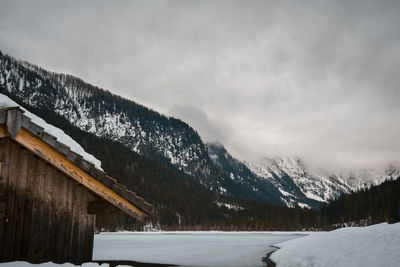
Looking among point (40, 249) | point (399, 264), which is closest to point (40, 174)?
point (40, 249)

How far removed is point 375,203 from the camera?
14412 centimetres

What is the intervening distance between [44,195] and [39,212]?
0.40m

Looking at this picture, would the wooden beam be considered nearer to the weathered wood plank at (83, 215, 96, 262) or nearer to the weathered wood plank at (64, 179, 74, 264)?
the weathered wood plank at (64, 179, 74, 264)

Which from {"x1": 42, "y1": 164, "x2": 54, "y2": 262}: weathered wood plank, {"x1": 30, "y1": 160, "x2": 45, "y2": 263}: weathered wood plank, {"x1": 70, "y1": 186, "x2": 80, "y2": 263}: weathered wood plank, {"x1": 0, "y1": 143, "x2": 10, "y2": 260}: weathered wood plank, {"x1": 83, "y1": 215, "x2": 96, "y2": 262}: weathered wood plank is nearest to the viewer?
{"x1": 0, "y1": 143, "x2": 10, "y2": 260}: weathered wood plank

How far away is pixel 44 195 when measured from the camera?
8547mm

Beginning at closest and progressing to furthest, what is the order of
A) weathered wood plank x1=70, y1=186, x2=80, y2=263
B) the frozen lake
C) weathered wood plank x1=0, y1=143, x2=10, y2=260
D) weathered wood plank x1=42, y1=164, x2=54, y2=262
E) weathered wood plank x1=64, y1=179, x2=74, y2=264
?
weathered wood plank x1=0, y1=143, x2=10, y2=260, weathered wood plank x1=42, y1=164, x2=54, y2=262, weathered wood plank x1=64, y1=179, x2=74, y2=264, weathered wood plank x1=70, y1=186, x2=80, y2=263, the frozen lake

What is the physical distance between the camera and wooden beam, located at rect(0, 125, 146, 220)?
7965 millimetres

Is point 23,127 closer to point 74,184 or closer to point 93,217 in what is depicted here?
point 74,184

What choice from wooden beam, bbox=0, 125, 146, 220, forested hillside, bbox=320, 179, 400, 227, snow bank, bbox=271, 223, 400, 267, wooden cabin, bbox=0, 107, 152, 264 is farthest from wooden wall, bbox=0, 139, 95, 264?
forested hillside, bbox=320, 179, 400, 227

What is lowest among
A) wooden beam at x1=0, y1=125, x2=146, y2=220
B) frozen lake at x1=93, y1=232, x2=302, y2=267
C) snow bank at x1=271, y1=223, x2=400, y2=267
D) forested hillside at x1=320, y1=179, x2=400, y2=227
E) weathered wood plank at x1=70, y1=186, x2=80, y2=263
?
frozen lake at x1=93, y1=232, x2=302, y2=267

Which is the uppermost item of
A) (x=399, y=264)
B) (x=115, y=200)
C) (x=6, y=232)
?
(x=115, y=200)

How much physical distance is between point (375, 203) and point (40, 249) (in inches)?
6157

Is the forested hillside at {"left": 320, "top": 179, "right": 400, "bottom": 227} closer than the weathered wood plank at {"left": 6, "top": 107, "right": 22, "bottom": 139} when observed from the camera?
No

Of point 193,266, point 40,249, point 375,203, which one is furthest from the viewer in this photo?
point 375,203
